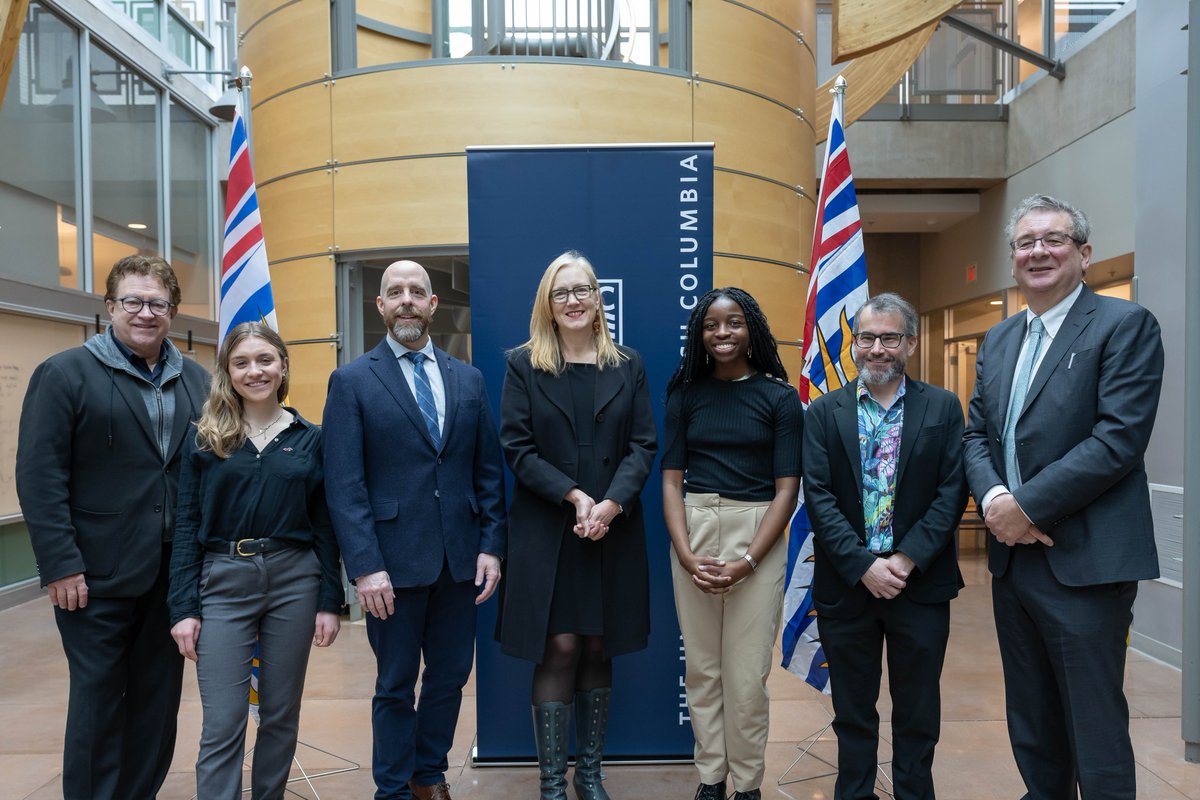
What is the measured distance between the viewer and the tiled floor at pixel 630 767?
335 centimetres

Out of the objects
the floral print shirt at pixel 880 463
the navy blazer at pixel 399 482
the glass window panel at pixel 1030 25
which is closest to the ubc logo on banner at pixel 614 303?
the navy blazer at pixel 399 482

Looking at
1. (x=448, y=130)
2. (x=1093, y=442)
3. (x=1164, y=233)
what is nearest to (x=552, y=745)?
(x=1093, y=442)

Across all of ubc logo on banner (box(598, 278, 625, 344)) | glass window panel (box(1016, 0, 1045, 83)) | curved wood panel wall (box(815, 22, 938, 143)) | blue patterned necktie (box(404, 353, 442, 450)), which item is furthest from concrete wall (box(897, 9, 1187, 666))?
blue patterned necktie (box(404, 353, 442, 450))

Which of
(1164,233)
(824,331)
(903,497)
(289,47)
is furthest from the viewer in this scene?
(289,47)

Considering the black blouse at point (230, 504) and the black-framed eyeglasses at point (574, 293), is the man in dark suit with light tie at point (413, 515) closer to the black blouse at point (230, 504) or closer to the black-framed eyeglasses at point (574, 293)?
the black blouse at point (230, 504)

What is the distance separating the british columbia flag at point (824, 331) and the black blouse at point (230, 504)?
216cm

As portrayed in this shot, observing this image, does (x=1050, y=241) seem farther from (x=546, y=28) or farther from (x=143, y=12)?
(x=143, y=12)

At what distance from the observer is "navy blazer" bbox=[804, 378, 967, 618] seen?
8.91 ft

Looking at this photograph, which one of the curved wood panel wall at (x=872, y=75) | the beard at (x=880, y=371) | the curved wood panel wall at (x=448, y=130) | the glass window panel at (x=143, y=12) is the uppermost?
the glass window panel at (x=143, y=12)

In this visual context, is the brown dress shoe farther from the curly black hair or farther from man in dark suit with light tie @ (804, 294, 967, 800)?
the curly black hair

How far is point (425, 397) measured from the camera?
298 cm

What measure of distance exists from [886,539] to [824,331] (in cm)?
149

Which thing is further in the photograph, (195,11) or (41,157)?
(195,11)

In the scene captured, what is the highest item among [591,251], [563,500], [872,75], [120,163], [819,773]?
[872,75]
